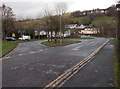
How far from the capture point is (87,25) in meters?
122

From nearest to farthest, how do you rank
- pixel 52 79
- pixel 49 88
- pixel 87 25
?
pixel 49 88 < pixel 52 79 < pixel 87 25

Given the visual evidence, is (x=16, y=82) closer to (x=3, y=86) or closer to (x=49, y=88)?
(x=3, y=86)

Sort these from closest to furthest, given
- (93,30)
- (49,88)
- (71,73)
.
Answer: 1. (49,88)
2. (71,73)
3. (93,30)

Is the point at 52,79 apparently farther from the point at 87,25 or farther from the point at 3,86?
the point at 87,25

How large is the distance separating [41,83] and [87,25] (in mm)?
119021

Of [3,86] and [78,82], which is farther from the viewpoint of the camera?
[78,82]

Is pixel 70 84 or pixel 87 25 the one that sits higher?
pixel 87 25

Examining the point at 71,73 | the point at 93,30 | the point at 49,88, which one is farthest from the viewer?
the point at 93,30

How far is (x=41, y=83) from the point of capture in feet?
20.7

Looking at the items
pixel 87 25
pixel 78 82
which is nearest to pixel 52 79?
pixel 78 82

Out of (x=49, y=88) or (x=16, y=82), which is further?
(x=16, y=82)

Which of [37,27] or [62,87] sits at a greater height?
[37,27]

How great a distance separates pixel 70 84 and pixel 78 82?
45 cm

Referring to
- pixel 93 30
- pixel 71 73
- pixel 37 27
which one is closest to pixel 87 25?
pixel 93 30
